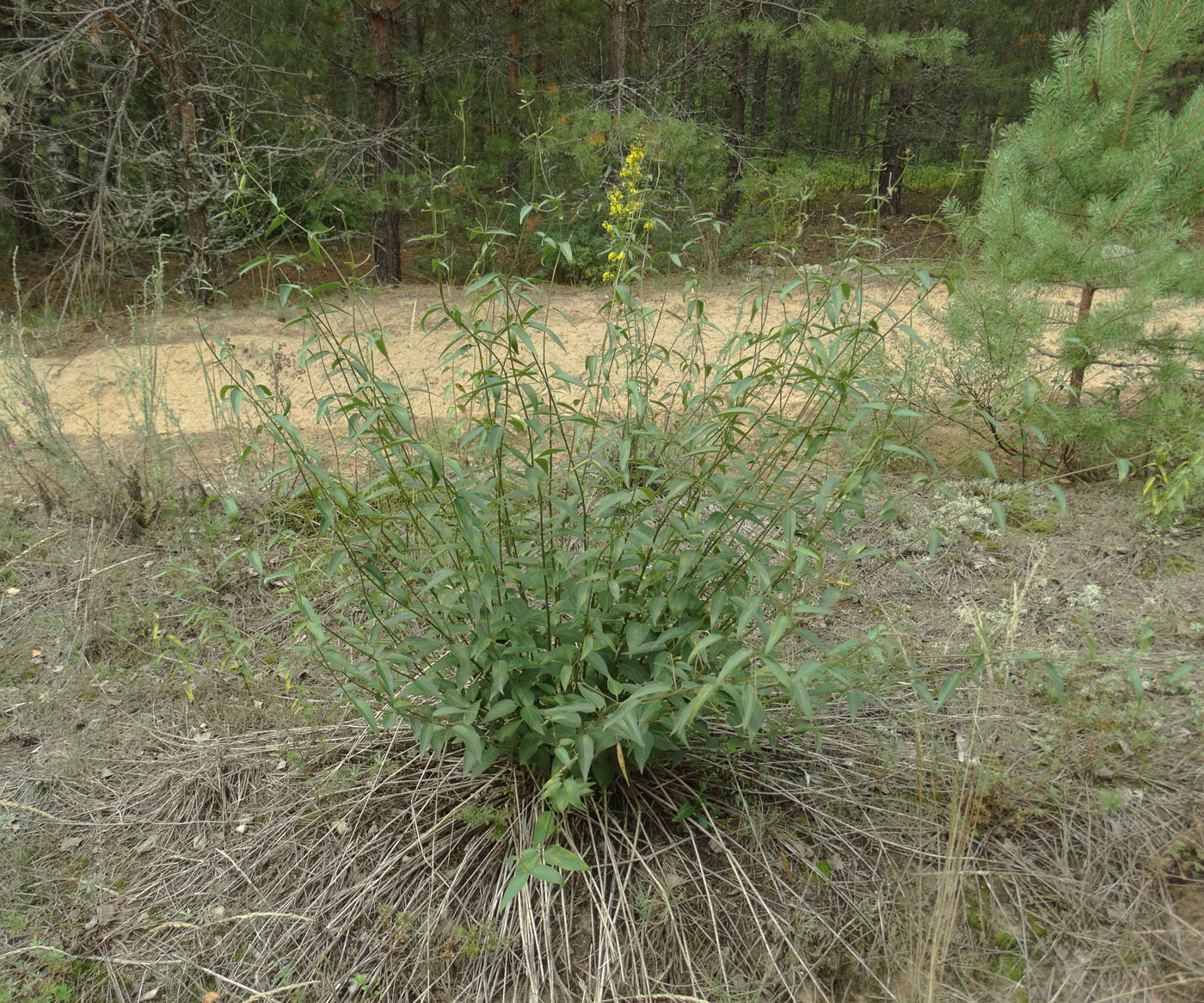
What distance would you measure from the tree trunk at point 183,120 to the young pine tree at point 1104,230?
5.32m

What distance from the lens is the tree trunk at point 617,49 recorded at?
7.30 m

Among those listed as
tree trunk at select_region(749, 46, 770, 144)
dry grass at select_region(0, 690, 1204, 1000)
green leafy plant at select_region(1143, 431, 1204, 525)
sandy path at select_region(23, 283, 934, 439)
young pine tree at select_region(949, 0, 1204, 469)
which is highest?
tree trunk at select_region(749, 46, 770, 144)

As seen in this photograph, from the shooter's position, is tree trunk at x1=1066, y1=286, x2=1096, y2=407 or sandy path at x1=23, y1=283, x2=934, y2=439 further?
sandy path at x1=23, y1=283, x2=934, y2=439

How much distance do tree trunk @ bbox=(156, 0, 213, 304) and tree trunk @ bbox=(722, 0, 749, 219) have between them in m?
4.93

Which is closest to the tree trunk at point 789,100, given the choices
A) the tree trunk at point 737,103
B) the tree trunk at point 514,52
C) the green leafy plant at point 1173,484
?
the tree trunk at point 737,103

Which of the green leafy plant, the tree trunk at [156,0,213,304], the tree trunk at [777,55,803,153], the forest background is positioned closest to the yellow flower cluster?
the green leafy plant

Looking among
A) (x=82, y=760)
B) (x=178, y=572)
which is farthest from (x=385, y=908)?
(x=178, y=572)

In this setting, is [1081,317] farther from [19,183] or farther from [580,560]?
[19,183]

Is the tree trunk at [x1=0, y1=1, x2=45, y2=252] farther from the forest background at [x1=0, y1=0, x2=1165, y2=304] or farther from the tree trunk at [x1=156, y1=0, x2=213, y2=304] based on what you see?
the tree trunk at [x1=156, y1=0, x2=213, y2=304]

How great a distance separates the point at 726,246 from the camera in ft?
27.4

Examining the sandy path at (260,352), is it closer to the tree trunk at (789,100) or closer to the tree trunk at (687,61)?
the tree trunk at (687,61)

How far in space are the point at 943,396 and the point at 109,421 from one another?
4.96 meters

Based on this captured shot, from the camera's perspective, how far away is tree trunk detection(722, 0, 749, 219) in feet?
27.9

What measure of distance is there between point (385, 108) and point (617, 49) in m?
2.20
